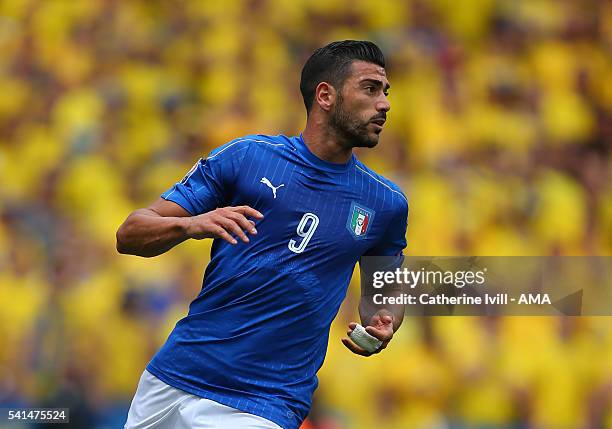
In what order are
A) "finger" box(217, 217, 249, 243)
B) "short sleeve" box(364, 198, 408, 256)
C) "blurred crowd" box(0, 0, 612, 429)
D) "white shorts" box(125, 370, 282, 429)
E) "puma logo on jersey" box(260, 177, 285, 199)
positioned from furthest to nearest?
"blurred crowd" box(0, 0, 612, 429)
"short sleeve" box(364, 198, 408, 256)
"puma logo on jersey" box(260, 177, 285, 199)
"white shorts" box(125, 370, 282, 429)
"finger" box(217, 217, 249, 243)

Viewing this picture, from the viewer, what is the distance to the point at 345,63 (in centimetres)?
323

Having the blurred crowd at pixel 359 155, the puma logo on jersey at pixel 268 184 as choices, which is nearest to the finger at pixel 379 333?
the puma logo on jersey at pixel 268 184

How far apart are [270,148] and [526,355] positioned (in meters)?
2.95

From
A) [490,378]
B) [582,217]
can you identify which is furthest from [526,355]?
[582,217]

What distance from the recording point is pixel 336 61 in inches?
128

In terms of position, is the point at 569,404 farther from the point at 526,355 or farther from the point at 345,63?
the point at 345,63

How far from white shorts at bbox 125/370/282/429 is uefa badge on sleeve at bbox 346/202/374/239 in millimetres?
697

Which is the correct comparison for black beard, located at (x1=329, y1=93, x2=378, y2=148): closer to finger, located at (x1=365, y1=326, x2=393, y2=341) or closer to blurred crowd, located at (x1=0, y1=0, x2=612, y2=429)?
finger, located at (x1=365, y1=326, x2=393, y2=341)

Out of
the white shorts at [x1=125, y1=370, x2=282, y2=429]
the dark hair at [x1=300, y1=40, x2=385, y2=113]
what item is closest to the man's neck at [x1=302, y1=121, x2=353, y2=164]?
the dark hair at [x1=300, y1=40, x2=385, y2=113]

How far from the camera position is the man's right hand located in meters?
2.62

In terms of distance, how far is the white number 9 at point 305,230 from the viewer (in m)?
3.04

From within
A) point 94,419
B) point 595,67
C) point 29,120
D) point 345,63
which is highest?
point 595,67

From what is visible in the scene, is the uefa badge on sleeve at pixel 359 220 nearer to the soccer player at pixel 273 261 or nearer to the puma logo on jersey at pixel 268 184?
the soccer player at pixel 273 261

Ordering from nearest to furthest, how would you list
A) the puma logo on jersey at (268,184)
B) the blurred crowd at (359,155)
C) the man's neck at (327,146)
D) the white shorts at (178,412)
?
the white shorts at (178,412)
the puma logo on jersey at (268,184)
the man's neck at (327,146)
the blurred crowd at (359,155)
